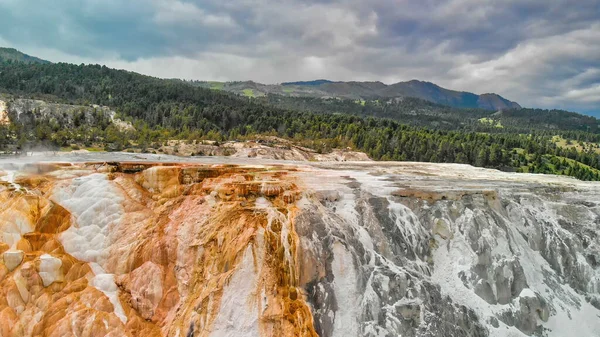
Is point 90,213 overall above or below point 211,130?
above

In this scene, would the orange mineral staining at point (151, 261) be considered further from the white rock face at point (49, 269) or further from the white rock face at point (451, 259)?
the white rock face at point (451, 259)

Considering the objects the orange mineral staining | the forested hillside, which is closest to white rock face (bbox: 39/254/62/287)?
the orange mineral staining

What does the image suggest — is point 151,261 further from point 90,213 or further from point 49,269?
point 90,213

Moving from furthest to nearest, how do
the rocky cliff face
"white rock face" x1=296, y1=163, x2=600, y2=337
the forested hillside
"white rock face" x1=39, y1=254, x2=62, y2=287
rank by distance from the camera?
the forested hillside
"white rock face" x1=296, y1=163, x2=600, y2=337
"white rock face" x1=39, y1=254, x2=62, y2=287
the rocky cliff face

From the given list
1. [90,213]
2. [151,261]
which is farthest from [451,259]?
[90,213]

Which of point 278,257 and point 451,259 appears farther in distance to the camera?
point 451,259

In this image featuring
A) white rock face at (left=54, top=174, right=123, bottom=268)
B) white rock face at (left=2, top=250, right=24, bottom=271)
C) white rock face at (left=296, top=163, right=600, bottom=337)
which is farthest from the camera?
white rock face at (left=54, top=174, right=123, bottom=268)

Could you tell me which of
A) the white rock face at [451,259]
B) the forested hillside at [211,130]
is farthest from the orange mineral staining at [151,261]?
the forested hillside at [211,130]

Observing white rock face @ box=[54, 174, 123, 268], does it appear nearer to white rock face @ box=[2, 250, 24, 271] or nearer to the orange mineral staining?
the orange mineral staining

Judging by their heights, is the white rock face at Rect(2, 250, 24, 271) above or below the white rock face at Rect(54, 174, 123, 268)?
below

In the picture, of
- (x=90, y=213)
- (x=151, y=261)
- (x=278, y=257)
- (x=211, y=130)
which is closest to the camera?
(x=278, y=257)
